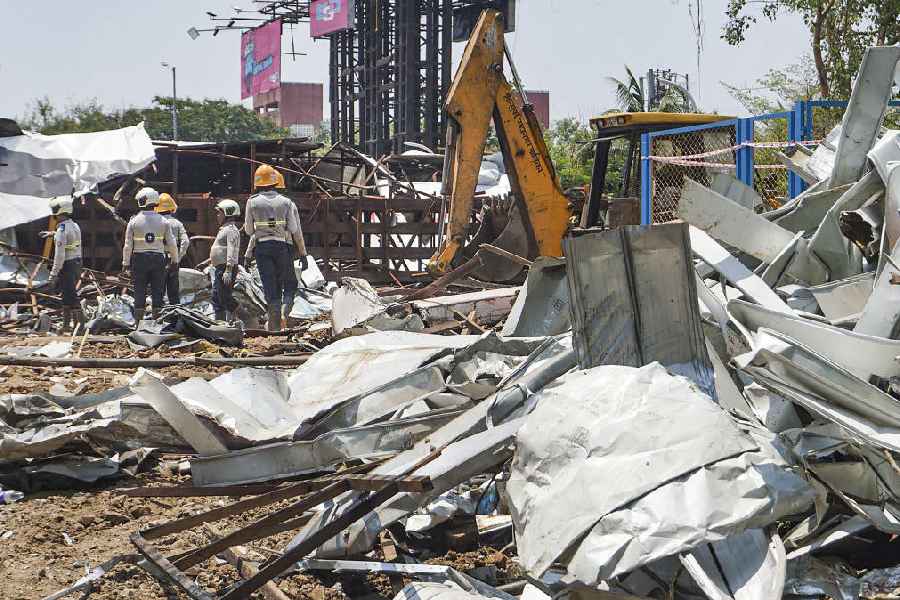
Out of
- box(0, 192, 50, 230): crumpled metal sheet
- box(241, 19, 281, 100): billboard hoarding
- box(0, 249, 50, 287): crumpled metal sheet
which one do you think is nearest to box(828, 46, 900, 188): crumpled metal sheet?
box(0, 249, 50, 287): crumpled metal sheet

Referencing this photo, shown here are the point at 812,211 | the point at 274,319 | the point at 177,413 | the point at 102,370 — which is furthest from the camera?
the point at 274,319

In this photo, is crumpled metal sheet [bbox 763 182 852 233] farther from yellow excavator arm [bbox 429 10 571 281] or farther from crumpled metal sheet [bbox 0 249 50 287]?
crumpled metal sheet [bbox 0 249 50 287]

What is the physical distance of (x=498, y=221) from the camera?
14422 millimetres

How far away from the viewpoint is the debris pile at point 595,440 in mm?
2961

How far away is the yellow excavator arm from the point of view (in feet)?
35.4

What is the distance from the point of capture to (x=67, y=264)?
11844 mm

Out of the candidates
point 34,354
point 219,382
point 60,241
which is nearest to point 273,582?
point 219,382

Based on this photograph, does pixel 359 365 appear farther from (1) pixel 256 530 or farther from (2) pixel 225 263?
(2) pixel 225 263

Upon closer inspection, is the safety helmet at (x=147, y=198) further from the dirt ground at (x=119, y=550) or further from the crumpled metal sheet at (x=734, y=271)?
the crumpled metal sheet at (x=734, y=271)

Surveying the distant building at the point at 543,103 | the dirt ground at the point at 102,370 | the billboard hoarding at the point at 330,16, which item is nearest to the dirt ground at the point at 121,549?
the dirt ground at the point at 102,370

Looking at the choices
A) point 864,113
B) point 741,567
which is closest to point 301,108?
point 864,113

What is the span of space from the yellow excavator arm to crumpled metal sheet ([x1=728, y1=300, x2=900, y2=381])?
280 inches

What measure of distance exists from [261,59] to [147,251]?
48.1 m

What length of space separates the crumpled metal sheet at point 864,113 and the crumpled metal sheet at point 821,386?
2176 mm
